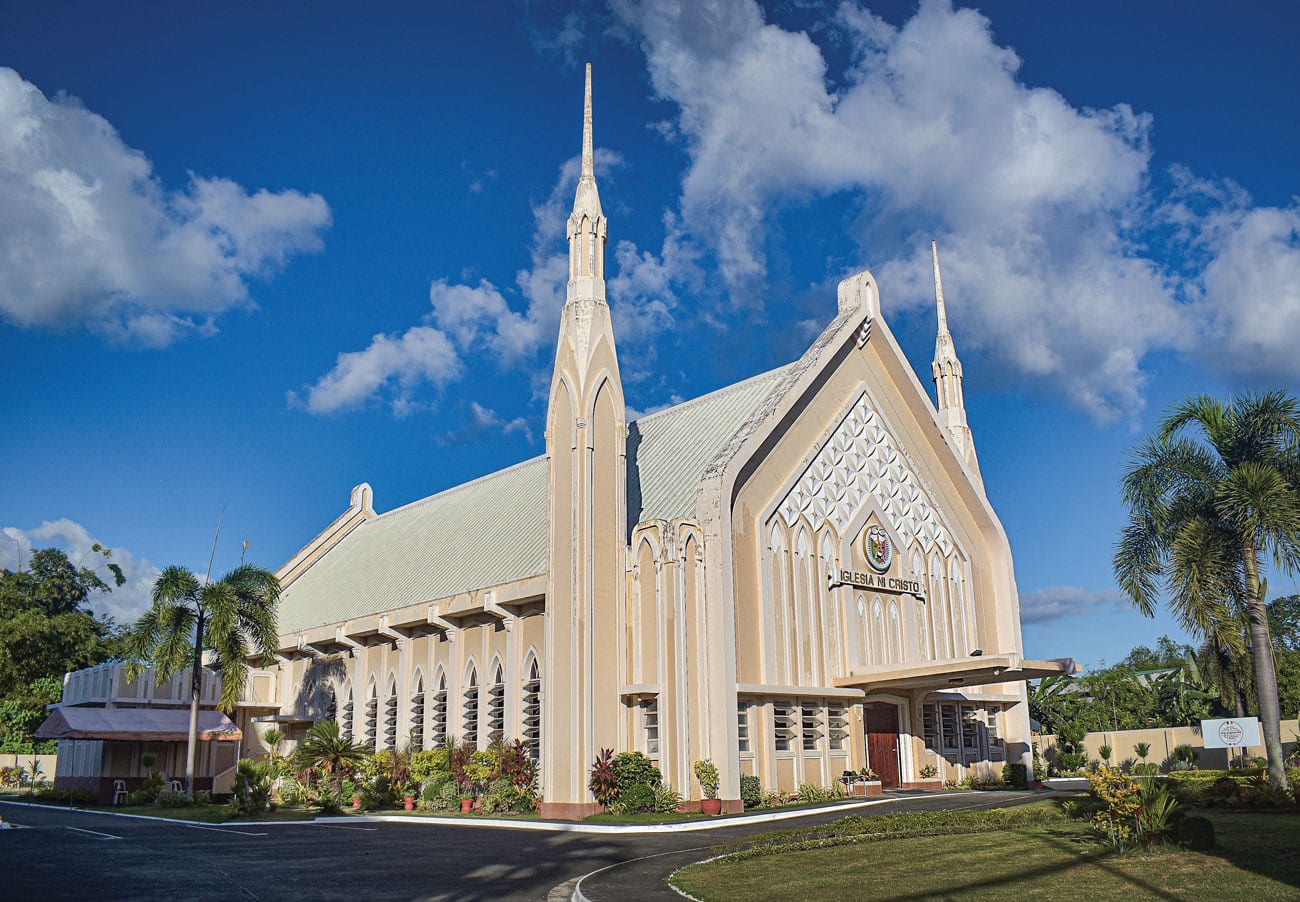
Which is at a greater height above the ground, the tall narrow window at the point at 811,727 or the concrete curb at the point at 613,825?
the tall narrow window at the point at 811,727

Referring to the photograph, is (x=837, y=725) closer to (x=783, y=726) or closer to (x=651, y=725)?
(x=783, y=726)

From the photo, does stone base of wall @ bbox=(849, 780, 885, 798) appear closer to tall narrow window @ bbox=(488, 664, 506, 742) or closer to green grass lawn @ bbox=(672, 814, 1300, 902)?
tall narrow window @ bbox=(488, 664, 506, 742)

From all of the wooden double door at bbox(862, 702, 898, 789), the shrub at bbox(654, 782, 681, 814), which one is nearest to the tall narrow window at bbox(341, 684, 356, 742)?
the shrub at bbox(654, 782, 681, 814)

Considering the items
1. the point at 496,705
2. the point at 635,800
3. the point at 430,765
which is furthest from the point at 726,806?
the point at 430,765

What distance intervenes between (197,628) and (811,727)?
21266mm

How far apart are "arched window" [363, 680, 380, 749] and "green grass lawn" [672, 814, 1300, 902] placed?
27.8 metres

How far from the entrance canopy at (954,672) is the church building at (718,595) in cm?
10

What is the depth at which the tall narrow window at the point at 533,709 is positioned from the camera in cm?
3388

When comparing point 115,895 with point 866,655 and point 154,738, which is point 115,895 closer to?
point 866,655

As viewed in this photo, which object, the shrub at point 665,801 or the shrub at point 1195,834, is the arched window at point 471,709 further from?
the shrub at point 1195,834

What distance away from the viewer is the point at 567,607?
30.6 meters

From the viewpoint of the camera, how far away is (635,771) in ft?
94.3

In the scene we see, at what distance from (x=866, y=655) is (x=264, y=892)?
75.9ft

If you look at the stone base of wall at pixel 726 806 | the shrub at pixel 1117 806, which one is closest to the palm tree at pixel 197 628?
the stone base of wall at pixel 726 806
